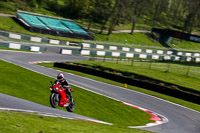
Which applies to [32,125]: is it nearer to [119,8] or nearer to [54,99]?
[54,99]

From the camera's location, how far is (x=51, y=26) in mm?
63469

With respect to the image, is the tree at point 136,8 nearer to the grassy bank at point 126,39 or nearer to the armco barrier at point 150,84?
the grassy bank at point 126,39

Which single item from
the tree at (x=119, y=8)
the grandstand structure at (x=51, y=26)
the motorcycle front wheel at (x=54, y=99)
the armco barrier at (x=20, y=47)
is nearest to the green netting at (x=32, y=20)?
the grandstand structure at (x=51, y=26)

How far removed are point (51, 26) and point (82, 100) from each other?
47463 mm

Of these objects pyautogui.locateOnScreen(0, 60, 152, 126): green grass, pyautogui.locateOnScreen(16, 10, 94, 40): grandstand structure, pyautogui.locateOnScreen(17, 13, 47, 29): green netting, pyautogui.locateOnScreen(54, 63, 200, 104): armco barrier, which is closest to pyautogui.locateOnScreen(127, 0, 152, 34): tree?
pyautogui.locateOnScreen(16, 10, 94, 40): grandstand structure

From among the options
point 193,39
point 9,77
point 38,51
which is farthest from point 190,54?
point 9,77

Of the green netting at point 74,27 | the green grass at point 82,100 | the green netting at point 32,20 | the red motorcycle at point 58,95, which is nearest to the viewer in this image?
the red motorcycle at point 58,95

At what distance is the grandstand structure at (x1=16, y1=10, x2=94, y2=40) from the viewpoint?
58469mm

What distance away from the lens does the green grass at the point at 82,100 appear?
633 inches

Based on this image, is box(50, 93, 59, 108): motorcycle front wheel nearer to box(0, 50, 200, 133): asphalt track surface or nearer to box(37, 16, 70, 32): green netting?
box(0, 50, 200, 133): asphalt track surface

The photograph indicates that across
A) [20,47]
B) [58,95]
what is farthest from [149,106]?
[20,47]

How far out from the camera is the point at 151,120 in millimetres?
18078

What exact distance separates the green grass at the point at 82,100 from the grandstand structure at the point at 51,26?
38672mm

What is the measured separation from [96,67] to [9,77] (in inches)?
620
